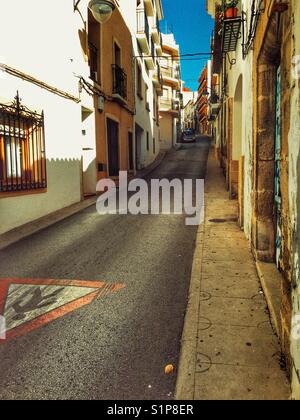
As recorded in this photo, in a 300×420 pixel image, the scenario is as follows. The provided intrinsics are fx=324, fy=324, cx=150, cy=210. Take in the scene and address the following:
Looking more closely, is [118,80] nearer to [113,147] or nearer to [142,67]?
[113,147]

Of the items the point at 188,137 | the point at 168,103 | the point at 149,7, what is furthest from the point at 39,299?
the point at 188,137

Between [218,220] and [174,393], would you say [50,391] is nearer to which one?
[174,393]

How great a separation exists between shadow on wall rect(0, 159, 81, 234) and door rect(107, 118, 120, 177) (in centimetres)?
321

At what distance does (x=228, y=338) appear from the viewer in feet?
9.64

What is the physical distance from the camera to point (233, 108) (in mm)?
9414

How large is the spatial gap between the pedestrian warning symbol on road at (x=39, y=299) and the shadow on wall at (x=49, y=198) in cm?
267

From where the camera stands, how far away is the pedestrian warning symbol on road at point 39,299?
3.30m

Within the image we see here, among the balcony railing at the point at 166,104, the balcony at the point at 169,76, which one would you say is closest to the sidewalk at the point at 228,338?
the balcony railing at the point at 166,104

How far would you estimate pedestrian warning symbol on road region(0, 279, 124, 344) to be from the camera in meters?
3.30

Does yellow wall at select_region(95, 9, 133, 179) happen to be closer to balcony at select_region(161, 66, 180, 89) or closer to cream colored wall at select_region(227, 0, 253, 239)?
cream colored wall at select_region(227, 0, 253, 239)

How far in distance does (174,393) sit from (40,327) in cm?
156

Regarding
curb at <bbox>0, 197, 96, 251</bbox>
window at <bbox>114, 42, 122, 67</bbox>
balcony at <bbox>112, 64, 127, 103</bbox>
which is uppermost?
window at <bbox>114, 42, 122, 67</bbox>

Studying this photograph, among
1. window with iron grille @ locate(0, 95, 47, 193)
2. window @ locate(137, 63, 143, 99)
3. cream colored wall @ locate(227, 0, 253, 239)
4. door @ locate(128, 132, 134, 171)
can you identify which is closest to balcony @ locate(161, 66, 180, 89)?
window @ locate(137, 63, 143, 99)

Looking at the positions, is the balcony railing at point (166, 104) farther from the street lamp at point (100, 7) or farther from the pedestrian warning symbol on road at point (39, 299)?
the pedestrian warning symbol on road at point (39, 299)
